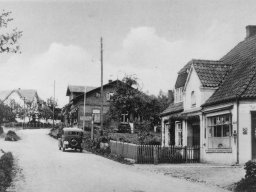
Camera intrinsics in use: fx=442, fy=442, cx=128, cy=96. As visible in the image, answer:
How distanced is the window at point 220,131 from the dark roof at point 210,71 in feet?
7.54

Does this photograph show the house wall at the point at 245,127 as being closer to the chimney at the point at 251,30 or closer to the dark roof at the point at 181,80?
the dark roof at the point at 181,80

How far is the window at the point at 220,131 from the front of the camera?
2381 centimetres

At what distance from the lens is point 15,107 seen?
98.1m

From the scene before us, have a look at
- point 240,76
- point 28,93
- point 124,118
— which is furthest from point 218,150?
point 28,93

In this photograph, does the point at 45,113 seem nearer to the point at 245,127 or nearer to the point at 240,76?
the point at 240,76

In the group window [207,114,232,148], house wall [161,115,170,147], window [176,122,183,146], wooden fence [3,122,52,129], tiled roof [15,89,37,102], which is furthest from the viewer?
tiled roof [15,89,37,102]

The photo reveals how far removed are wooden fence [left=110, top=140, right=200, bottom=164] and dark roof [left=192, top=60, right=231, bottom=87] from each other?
401 centimetres

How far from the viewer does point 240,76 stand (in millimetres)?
24516

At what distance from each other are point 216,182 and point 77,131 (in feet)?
73.0

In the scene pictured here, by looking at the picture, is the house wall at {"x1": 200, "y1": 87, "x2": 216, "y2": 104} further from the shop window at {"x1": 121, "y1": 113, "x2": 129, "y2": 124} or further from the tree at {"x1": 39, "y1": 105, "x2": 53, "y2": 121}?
the tree at {"x1": 39, "y1": 105, "x2": 53, "y2": 121}

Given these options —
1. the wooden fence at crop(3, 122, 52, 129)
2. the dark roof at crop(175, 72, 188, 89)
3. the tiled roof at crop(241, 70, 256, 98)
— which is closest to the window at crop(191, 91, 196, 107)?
the dark roof at crop(175, 72, 188, 89)

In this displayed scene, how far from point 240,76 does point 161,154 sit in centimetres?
620

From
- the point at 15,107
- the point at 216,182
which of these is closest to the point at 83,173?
the point at 216,182

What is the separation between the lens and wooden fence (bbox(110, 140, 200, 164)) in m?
24.5
